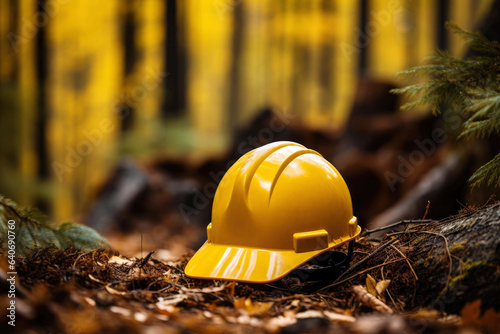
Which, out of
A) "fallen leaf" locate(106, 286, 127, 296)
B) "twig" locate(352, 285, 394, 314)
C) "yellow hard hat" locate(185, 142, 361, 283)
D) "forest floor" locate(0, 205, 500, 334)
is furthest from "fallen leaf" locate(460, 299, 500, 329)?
"fallen leaf" locate(106, 286, 127, 296)

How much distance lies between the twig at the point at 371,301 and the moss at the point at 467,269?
1.21ft

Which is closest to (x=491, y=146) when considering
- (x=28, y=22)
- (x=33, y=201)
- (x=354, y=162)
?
(x=354, y=162)

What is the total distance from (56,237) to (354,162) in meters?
5.40

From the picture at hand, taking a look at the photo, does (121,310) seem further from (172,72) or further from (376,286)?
(172,72)

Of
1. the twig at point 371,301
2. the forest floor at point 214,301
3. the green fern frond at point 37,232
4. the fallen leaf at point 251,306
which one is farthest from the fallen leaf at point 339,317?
the green fern frond at point 37,232

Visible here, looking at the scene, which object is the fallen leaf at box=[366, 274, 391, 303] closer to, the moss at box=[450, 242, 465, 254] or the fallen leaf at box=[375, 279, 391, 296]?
the fallen leaf at box=[375, 279, 391, 296]

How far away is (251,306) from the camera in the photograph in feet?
7.55

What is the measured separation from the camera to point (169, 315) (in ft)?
6.47

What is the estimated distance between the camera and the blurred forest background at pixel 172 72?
453 inches

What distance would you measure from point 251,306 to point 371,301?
27.6 inches

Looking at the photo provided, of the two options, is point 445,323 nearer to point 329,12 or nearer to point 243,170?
point 243,170

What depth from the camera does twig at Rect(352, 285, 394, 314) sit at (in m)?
2.18

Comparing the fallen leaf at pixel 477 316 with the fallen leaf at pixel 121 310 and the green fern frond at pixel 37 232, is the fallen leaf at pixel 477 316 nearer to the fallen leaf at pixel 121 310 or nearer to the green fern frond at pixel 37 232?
the fallen leaf at pixel 121 310

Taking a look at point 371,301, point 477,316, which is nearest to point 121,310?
point 371,301
